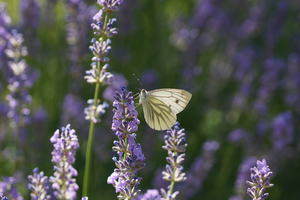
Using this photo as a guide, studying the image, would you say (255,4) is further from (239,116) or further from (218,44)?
(239,116)

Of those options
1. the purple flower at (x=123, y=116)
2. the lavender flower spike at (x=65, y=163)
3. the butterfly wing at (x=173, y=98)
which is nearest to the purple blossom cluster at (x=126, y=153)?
the purple flower at (x=123, y=116)

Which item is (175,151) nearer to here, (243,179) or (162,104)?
(162,104)

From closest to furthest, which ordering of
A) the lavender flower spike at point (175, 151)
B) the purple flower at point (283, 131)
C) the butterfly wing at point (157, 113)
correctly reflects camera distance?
the lavender flower spike at point (175, 151) < the butterfly wing at point (157, 113) < the purple flower at point (283, 131)

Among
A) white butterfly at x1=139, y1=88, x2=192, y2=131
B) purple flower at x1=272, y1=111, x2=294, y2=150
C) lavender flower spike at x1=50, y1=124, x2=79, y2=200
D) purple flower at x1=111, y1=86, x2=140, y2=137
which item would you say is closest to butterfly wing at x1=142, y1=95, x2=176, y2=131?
white butterfly at x1=139, y1=88, x2=192, y2=131

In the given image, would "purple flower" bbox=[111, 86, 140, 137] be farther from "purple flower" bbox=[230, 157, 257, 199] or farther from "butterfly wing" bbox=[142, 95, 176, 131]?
"purple flower" bbox=[230, 157, 257, 199]

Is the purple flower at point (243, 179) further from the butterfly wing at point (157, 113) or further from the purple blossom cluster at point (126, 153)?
the purple blossom cluster at point (126, 153)

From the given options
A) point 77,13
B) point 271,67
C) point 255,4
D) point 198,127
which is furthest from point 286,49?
point 77,13

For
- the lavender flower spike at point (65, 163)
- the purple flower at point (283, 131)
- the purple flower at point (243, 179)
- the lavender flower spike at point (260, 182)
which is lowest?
the lavender flower spike at point (260, 182)
